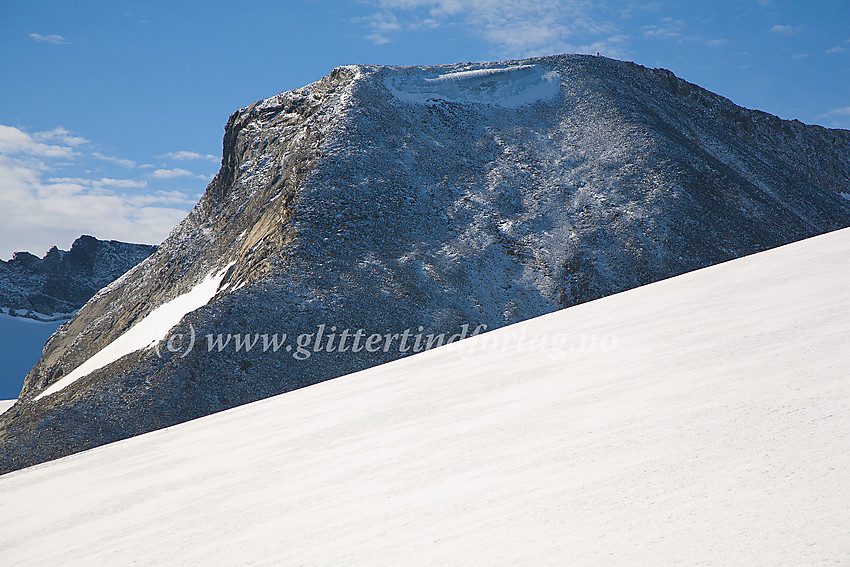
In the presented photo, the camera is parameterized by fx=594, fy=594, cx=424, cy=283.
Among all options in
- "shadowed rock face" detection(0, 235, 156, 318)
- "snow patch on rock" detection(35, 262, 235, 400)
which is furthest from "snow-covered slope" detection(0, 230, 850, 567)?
"shadowed rock face" detection(0, 235, 156, 318)

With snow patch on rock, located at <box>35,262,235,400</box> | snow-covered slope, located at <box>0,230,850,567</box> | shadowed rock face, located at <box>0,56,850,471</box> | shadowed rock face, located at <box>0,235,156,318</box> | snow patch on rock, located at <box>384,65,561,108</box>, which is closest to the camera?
snow-covered slope, located at <box>0,230,850,567</box>

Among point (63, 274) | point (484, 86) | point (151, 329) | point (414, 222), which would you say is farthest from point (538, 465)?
point (63, 274)

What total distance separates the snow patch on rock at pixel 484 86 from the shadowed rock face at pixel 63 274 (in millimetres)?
30896

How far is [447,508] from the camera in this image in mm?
3104

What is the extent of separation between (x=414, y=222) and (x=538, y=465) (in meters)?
16.4

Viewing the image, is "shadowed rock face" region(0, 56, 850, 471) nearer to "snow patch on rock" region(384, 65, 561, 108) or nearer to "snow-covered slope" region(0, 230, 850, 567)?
"snow patch on rock" region(384, 65, 561, 108)

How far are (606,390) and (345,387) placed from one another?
3.47 m

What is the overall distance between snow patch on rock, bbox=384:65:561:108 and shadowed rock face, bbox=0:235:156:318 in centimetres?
3090

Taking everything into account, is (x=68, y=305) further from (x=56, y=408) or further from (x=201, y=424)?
(x=201, y=424)

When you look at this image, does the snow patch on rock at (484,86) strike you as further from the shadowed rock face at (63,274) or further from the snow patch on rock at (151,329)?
the shadowed rock face at (63,274)

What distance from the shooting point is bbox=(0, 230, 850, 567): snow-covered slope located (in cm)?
245

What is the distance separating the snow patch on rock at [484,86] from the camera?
25266 mm

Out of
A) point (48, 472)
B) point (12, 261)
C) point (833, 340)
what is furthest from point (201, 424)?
point (12, 261)

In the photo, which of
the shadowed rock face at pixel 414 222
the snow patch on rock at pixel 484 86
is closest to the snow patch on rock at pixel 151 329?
the shadowed rock face at pixel 414 222
